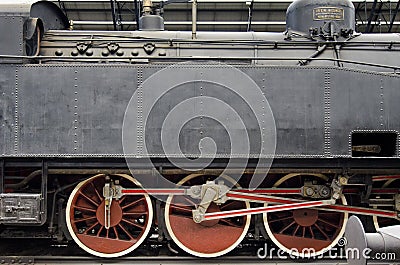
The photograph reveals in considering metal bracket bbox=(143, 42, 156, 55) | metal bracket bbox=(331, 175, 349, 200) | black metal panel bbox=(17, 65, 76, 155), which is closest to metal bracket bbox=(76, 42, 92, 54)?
metal bracket bbox=(143, 42, 156, 55)

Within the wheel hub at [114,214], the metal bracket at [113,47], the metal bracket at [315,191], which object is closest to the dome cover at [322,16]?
the metal bracket at [315,191]

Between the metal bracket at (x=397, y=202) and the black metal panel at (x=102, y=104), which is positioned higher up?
the black metal panel at (x=102, y=104)

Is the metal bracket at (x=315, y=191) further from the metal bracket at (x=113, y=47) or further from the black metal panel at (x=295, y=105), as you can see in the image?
the metal bracket at (x=113, y=47)

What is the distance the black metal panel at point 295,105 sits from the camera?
5.24m

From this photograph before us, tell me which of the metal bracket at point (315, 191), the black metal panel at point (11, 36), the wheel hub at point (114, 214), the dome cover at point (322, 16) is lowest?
the wheel hub at point (114, 214)

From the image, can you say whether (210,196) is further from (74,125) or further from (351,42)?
(351,42)

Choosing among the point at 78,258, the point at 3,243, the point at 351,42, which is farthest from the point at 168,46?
the point at 3,243

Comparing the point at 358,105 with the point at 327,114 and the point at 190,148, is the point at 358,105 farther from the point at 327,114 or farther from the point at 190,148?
the point at 190,148

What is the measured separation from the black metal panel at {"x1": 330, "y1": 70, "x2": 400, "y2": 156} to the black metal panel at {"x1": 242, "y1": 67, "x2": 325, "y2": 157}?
0.16 metres

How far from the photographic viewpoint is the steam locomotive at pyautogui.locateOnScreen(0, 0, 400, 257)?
17.2ft

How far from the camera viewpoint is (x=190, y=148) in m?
5.23

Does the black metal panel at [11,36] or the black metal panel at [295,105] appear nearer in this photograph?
the black metal panel at [295,105]

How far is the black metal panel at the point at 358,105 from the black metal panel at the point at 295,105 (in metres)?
0.16

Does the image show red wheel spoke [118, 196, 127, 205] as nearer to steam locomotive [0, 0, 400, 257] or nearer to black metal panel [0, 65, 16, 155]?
steam locomotive [0, 0, 400, 257]
